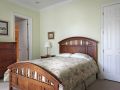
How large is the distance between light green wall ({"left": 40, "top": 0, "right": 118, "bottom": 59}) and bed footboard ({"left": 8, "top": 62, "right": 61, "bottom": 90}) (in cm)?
260

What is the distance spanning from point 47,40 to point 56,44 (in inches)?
22.9

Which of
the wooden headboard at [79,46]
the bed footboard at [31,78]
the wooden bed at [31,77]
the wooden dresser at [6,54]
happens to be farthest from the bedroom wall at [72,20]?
the bed footboard at [31,78]

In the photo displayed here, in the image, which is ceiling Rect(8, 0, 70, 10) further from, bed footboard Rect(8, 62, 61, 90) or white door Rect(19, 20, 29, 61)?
bed footboard Rect(8, 62, 61, 90)

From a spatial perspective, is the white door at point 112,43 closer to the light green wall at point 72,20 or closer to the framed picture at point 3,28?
the light green wall at point 72,20

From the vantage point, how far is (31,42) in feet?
18.4

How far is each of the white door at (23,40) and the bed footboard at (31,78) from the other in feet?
9.04

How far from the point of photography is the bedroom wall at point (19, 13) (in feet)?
14.5

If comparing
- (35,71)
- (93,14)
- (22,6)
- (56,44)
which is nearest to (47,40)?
(56,44)

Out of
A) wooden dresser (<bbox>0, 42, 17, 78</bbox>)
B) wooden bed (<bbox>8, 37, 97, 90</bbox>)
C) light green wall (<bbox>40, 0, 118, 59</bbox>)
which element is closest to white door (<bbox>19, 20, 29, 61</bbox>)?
light green wall (<bbox>40, 0, 118, 59</bbox>)

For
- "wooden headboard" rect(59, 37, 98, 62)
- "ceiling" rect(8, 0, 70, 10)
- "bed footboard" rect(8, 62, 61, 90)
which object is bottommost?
"bed footboard" rect(8, 62, 61, 90)

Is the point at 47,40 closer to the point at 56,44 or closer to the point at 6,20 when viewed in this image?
the point at 56,44

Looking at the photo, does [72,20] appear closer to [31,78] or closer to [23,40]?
[23,40]

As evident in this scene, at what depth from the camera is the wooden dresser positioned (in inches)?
155

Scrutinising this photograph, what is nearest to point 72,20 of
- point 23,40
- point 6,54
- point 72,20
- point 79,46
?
point 72,20
